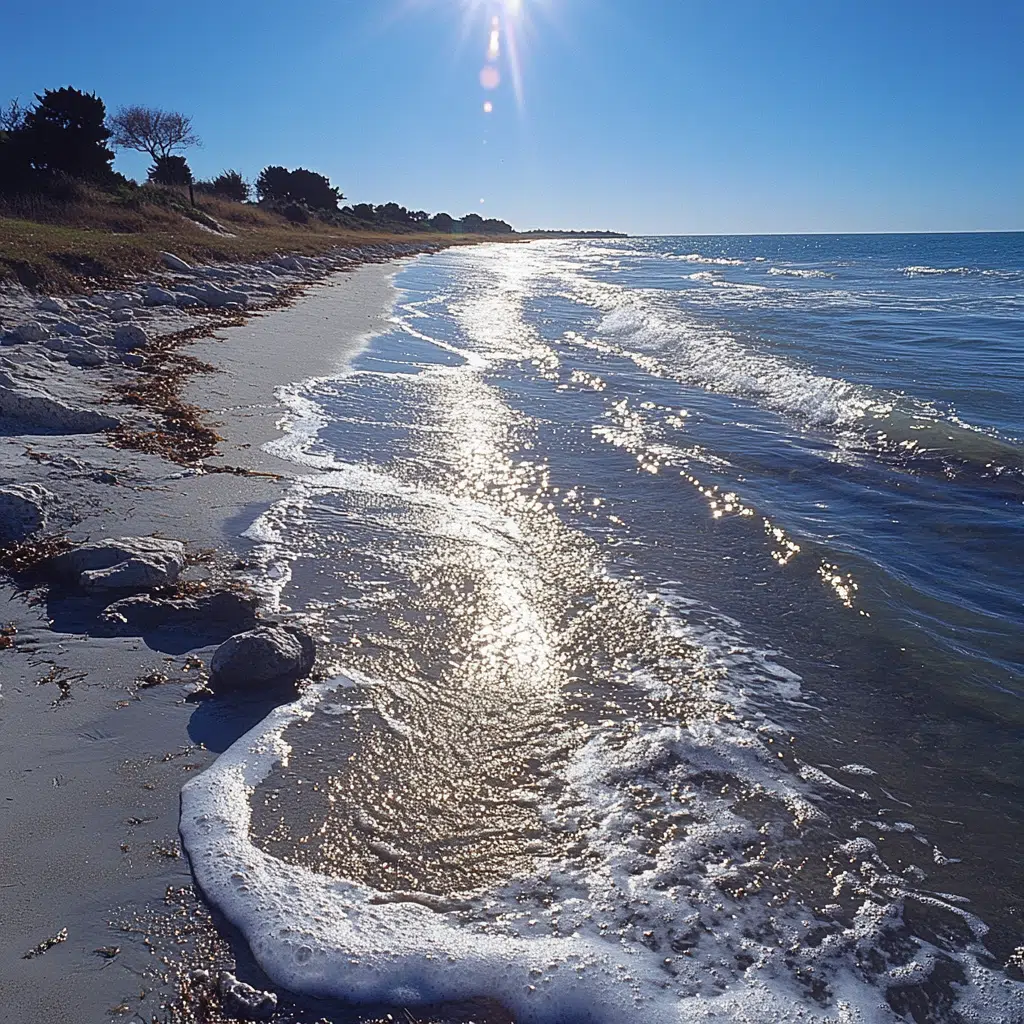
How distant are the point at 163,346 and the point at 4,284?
3472 millimetres

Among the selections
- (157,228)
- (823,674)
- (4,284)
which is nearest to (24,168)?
(157,228)

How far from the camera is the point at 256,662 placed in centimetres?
383

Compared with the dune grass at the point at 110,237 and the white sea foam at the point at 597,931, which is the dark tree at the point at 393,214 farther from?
the white sea foam at the point at 597,931

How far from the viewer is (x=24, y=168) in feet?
98.0

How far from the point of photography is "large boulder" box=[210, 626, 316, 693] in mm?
3807

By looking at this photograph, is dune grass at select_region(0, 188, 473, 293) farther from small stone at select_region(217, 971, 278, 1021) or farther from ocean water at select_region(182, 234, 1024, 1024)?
small stone at select_region(217, 971, 278, 1021)

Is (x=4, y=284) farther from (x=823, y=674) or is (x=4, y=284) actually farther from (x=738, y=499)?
(x=823, y=674)

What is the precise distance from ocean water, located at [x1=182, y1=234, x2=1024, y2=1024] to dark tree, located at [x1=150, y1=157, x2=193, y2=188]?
46770 mm

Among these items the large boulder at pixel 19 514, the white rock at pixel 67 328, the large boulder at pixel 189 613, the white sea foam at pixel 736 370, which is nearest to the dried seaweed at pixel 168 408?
the white rock at pixel 67 328

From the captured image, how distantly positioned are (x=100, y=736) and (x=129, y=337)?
9.93 metres

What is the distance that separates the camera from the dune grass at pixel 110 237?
14562 millimetres

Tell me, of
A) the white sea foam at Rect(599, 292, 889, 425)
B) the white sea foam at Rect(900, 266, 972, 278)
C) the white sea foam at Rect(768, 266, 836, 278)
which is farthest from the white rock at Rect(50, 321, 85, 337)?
the white sea foam at Rect(900, 266, 972, 278)

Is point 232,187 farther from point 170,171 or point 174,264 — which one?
point 174,264

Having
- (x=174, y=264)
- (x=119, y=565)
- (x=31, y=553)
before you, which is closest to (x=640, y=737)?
(x=119, y=565)
